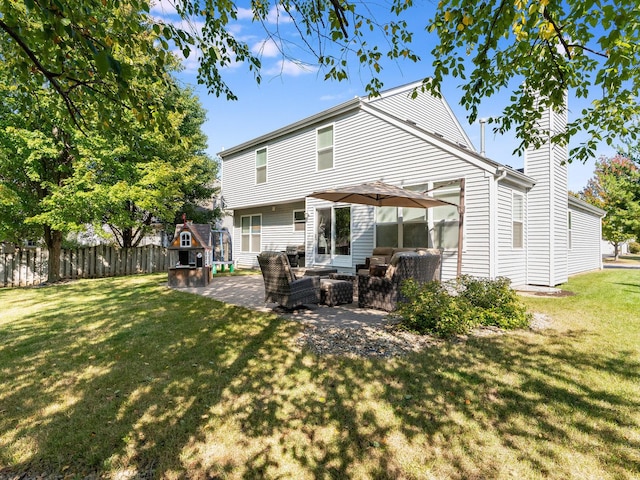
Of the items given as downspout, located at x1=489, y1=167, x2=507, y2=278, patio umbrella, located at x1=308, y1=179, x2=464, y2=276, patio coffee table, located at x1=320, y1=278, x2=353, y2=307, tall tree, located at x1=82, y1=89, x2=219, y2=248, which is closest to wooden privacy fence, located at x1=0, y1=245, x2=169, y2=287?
tall tree, located at x1=82, y1=89, x2=219, y2=248

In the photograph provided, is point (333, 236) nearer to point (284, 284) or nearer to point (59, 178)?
point (284, 284)

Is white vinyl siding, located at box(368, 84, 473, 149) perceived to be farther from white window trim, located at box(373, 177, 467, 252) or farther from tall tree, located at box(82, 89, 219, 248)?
tall tree, located at box(82, 89, 219, 248)

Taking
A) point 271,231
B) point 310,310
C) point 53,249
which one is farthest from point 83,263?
point 310,310

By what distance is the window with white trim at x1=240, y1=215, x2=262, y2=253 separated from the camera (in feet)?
51.5

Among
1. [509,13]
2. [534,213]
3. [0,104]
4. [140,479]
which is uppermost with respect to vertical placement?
[0,104]

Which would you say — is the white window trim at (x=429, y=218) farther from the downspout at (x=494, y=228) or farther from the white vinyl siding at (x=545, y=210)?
the white vinyl siding at (x=545, y=210)

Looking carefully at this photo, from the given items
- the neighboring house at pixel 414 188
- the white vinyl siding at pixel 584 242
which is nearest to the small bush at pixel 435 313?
the neighboring house at pixel 414 188

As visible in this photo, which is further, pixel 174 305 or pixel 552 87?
pixel 174 305

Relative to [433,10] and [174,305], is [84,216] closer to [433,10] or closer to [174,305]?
[174,305]

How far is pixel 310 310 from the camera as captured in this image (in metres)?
6.44

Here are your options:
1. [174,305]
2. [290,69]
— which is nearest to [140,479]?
[290,69]

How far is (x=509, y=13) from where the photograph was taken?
2.95 m

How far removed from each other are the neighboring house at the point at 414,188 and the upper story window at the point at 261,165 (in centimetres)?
5

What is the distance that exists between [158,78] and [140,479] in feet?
11.7
